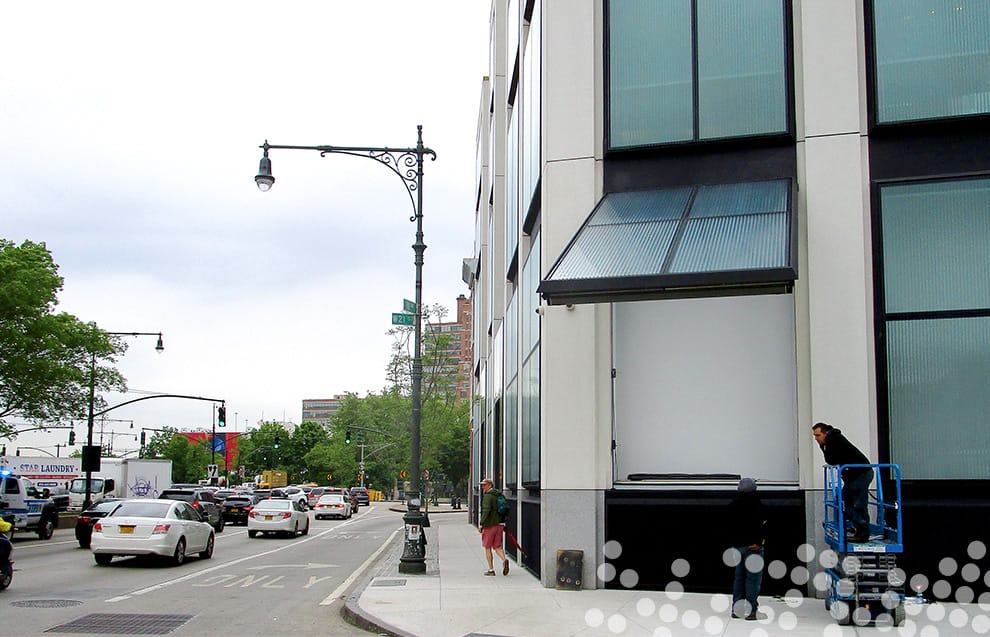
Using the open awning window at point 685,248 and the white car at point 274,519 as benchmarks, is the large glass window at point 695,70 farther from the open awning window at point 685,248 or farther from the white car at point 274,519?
the white car at point 274,519

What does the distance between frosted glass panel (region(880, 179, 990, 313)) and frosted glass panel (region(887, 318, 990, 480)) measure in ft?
1.18

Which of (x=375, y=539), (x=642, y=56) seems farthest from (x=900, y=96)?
(x=375, y=539)

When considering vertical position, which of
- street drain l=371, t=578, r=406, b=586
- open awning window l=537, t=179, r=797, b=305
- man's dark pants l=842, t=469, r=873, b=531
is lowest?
street drain l=371, t=578, r=406, b=586

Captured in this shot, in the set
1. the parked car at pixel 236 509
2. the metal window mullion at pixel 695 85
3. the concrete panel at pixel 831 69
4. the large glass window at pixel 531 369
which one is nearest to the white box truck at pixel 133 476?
the parked car at pixel 236 509

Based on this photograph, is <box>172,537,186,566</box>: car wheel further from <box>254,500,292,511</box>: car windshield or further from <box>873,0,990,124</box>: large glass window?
<box>873,0,990,124</box>: large glass window

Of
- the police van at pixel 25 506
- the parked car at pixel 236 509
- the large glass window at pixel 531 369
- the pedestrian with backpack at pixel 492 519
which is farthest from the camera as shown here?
the parked car at pixel 236 509

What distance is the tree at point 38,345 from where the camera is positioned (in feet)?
120

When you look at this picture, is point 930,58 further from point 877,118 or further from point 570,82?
point 570,82

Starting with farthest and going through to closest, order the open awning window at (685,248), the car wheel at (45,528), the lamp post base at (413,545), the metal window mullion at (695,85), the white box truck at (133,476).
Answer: the white box truck at (133,476), the car wheel at (45,528), the lamp post base at (413,545), the metal window mullion at (695,85), the open awning window at (685,248)

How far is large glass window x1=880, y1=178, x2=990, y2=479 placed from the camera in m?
13.0

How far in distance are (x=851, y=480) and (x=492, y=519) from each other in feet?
26.5

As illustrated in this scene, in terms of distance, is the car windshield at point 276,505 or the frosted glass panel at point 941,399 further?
the car windshield at point 276,505

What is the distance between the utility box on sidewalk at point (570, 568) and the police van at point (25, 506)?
21.7 meters

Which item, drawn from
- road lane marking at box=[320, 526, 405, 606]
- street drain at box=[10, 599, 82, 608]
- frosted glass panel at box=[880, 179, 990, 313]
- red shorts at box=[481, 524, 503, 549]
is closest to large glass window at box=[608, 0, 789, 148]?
frosted glass panel at box=[880, 179, 990, 313]
